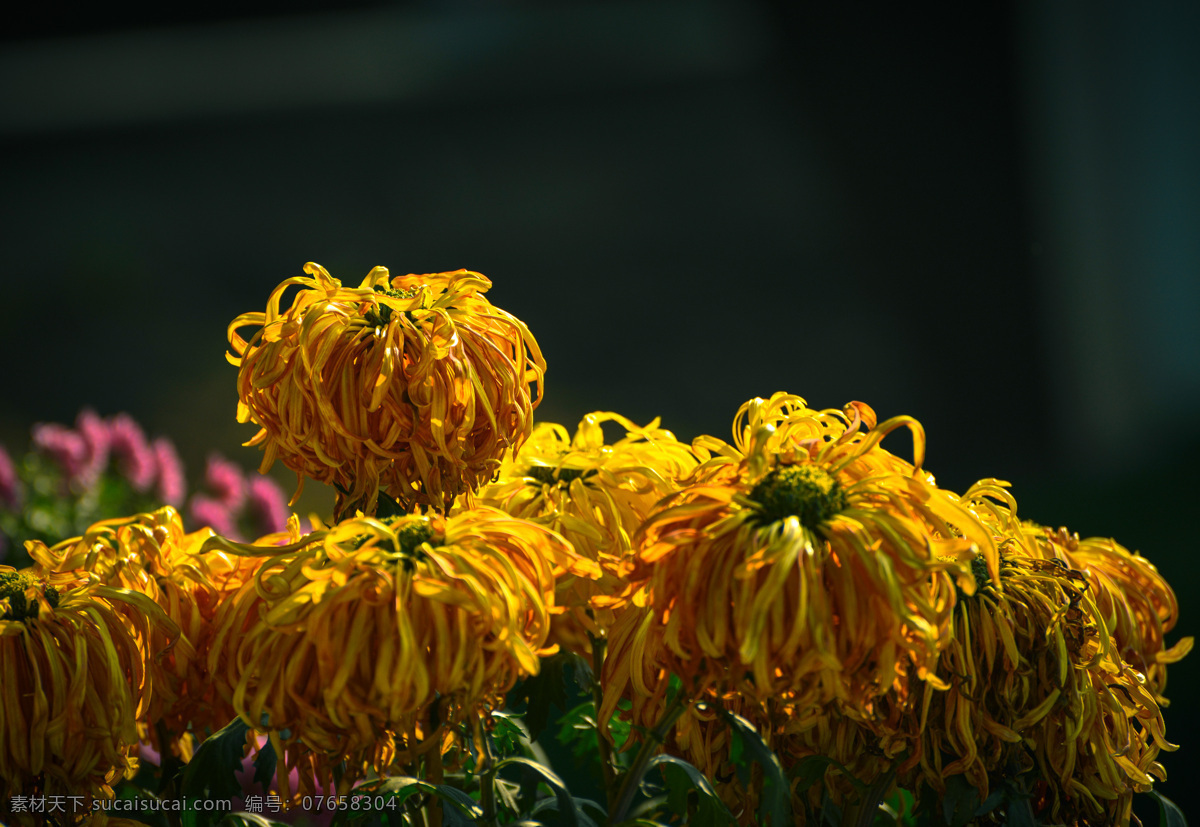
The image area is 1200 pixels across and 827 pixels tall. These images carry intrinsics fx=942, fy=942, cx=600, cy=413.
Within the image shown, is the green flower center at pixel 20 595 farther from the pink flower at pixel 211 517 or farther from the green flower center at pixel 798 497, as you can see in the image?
the pink flower at pixel 211 517

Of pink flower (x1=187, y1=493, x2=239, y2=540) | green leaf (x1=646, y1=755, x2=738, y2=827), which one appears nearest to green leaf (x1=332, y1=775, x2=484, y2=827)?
green leaf (x1=646, y1=755, x2=738, y2=827)

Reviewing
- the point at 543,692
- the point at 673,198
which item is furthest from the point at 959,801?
the point at 673,198

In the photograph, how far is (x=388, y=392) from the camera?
1.78 ft

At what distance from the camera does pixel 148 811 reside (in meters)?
0.60

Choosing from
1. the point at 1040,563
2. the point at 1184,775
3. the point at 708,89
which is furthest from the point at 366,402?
the point at 708,89

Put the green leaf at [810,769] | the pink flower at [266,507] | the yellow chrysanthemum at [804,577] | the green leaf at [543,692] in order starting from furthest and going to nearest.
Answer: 1. the pink flower at [266,507]
2. the green leaf at [543,692]
3. the green leaf at [810,769]
4. the yellow chrysanthemum at [804,577]

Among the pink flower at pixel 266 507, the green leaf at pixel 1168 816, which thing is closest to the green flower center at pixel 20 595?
the green leaf at pixel 1168 816

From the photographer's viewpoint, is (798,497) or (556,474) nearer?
(798,497)

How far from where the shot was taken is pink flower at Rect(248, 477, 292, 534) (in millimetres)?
1452

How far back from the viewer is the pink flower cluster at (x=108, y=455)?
58.4 inches

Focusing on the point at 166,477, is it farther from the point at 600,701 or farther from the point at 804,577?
the point at 804,577

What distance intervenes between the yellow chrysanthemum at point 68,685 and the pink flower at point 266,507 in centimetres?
88

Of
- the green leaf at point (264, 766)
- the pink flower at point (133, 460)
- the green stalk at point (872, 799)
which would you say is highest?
the pink flower at point (133, 460)

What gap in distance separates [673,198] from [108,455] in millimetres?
3555
